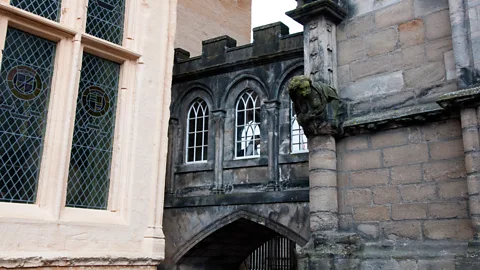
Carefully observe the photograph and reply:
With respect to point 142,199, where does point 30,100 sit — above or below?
above

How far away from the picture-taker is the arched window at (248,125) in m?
12.1

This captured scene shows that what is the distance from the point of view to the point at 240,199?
11438mm

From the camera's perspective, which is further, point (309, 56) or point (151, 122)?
point (309, 56)

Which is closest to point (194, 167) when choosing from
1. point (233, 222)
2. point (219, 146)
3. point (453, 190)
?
point (219, 146)

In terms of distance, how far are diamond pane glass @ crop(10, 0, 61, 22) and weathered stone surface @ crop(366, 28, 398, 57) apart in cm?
323

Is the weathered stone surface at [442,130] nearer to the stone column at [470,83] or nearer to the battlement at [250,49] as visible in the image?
the stone column at [470,83]

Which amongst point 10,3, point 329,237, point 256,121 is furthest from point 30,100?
point 256,121

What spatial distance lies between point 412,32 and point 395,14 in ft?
1.03

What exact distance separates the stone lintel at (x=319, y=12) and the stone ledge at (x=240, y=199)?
507cm

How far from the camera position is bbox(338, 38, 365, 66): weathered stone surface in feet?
18.9

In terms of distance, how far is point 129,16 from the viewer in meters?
5.07

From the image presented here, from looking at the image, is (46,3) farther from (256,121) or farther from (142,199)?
(256,121)

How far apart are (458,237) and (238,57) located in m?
8.51

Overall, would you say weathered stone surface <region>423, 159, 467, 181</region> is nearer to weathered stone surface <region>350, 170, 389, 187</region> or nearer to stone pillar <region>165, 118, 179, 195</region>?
weathered stone surface <region>350, 170, 389, 187</region>
